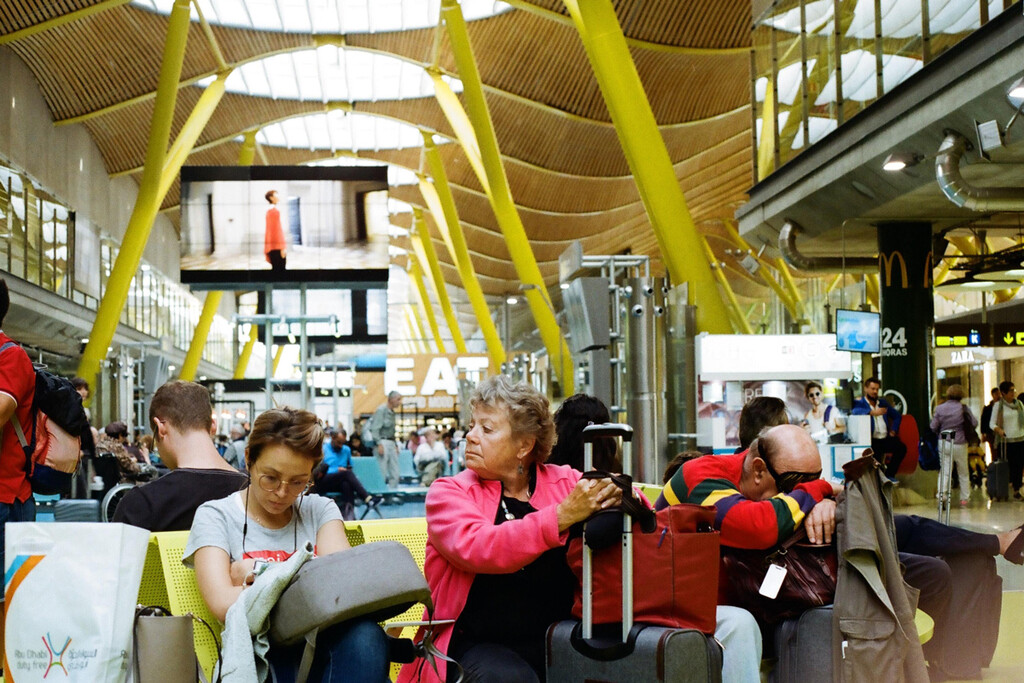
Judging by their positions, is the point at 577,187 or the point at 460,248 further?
the point at 577,187

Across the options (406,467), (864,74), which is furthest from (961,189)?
(406,467)

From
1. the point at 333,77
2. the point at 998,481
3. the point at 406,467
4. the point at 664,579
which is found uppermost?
the point at 333,77

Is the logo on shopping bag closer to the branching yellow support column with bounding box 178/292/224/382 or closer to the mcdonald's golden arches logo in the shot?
the mcdonald's golden arches logo

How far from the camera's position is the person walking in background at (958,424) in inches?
598

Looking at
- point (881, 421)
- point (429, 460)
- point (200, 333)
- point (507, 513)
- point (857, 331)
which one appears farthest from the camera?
point (200, 333)

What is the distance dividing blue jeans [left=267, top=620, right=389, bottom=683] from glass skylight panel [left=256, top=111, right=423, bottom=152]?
→ 3796 cm

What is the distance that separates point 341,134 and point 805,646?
40466 millimetres

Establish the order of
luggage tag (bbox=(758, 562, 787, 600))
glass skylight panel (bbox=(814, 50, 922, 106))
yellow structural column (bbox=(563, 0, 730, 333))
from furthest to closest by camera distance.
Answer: yellow structural column (bbox=(563, 0, 730, 333))
glass skylight panel (bbox=(814, 50, 922, 106))
luggage tag (bbox=(758, 562, 787, 600))

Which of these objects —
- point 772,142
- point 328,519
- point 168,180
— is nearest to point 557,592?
point 328,519

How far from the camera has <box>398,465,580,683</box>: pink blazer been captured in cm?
325

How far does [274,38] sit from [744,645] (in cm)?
3017

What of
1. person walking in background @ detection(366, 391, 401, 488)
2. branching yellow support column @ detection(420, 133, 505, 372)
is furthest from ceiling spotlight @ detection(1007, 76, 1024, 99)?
branching yellow support column @ detection(420, 133, 505, 372)

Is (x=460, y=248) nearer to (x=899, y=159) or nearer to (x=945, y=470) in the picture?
(x=899, y=159)

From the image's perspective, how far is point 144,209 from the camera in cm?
2652
